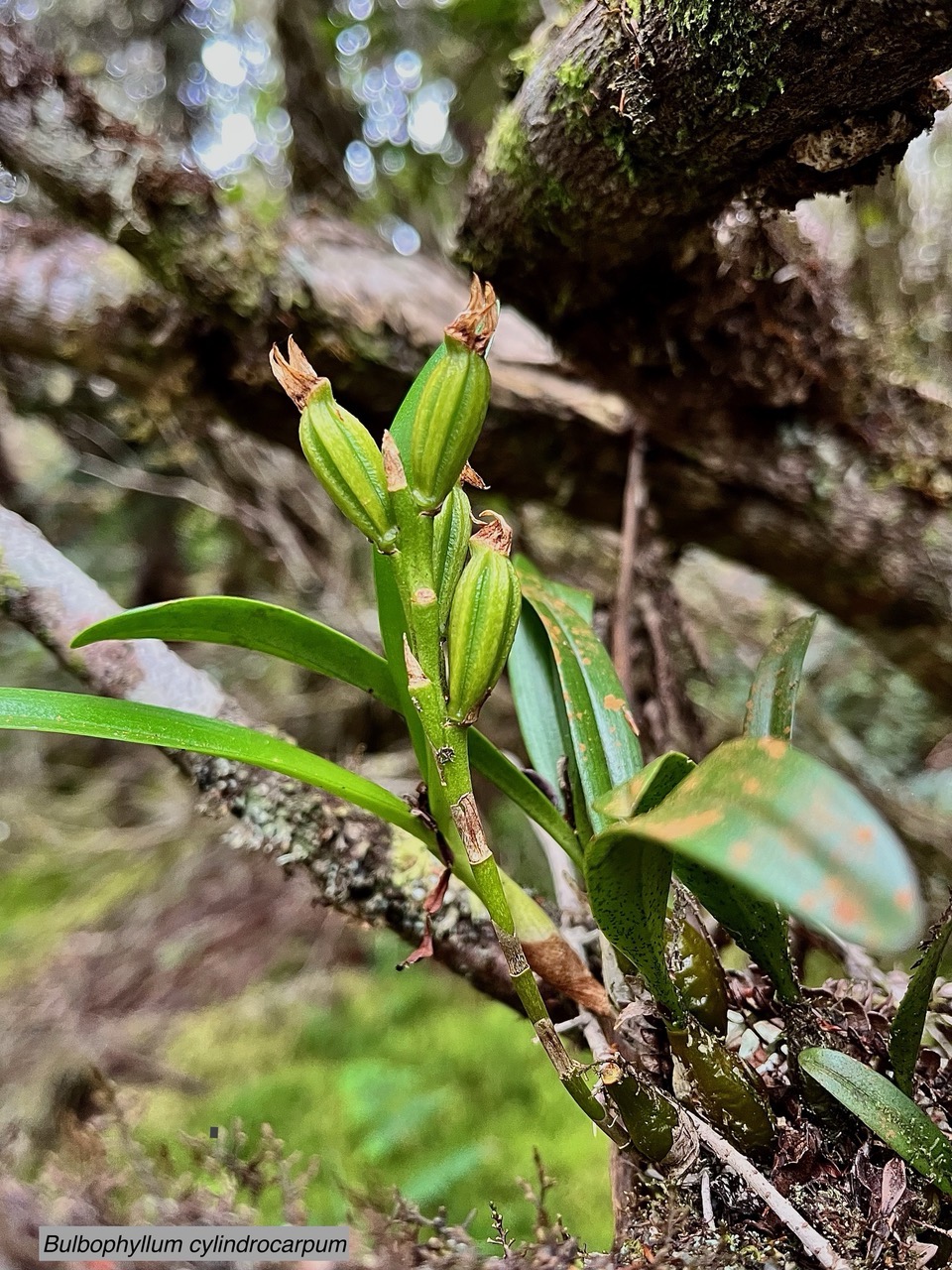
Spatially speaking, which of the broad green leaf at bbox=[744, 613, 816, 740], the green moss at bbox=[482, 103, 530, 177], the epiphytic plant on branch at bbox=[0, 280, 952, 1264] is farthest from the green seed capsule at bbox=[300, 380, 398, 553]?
the green moss at bbox=[482, 103, 530, 177]

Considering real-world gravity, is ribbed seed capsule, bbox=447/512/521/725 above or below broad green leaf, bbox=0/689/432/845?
above

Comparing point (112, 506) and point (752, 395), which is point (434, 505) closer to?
point (752, 395)

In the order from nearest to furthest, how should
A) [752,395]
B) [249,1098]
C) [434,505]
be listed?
[434,505]
[752,395]
[249,1098]

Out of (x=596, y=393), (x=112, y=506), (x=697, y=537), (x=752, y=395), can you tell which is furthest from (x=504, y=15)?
(x=112, y=506)

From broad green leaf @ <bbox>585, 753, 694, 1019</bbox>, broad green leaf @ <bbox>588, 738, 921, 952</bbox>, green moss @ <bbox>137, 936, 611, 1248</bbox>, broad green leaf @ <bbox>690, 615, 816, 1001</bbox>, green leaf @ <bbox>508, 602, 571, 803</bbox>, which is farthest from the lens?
green moss @ <bbox>137, 936, 611, 1248</bbox>

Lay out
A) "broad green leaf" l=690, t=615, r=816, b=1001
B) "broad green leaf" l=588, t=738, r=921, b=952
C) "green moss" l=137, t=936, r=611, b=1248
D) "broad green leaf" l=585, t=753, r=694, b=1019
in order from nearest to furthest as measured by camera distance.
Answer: "broad green leaf" l=588, t=738, r=921, b=952
"broad green leaf" l=585, t=753, r=694, b=1019
"broad green leaf" l=690, t=615, r=816, b=1001
"green moss" l=137, t=936, r=611, b=1248

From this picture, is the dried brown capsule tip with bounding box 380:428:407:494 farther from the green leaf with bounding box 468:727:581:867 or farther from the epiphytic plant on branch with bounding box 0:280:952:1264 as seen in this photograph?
the green leaf with bounding box 468:727:581:867
